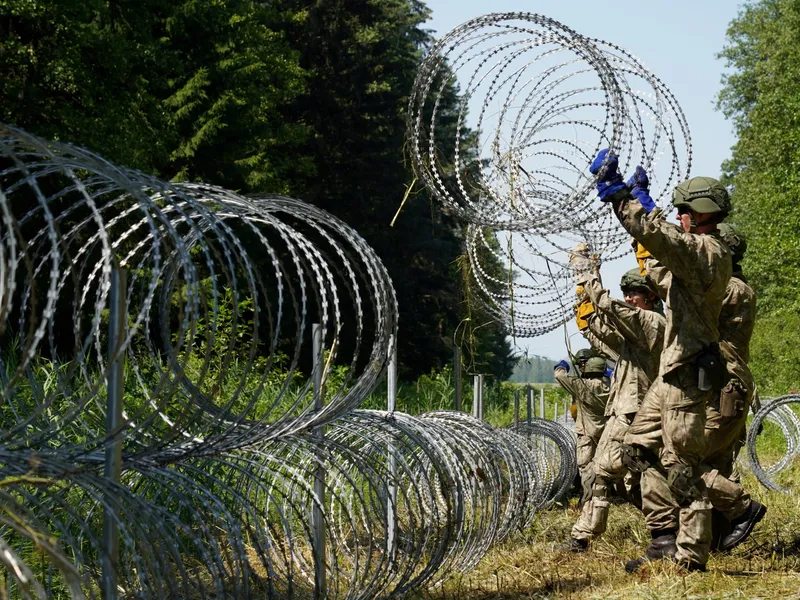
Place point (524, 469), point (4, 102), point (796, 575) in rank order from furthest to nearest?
point (4, 102)
point (524, 469)
point (796, 575)

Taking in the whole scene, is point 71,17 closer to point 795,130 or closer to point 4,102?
point 4,102

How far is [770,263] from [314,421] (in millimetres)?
30984

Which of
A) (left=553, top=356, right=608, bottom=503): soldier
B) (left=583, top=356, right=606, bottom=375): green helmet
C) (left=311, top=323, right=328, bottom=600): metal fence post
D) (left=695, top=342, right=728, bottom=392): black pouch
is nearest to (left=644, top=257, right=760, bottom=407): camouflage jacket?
(left=695, top=342, right=728, bottom=392): black pouch

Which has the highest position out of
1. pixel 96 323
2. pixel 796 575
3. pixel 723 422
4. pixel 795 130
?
pixel 795 130

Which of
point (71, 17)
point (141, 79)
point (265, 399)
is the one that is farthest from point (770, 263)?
point (265, 399)

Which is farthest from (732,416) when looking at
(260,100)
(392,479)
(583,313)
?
(260,100)

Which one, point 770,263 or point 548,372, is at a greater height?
point 770,263

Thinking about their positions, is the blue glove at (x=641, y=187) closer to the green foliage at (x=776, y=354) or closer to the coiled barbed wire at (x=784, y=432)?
the coiled barbed wire at (x=784, y=432)

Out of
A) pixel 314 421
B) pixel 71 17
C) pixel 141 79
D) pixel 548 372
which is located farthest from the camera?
pixel 141 79

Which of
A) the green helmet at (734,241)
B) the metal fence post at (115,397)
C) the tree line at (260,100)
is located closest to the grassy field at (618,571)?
the green helmet at (734,241)

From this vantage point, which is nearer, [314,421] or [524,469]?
[314,421]

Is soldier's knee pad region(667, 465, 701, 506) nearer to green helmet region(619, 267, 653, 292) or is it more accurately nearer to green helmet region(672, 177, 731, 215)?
green helmet region(672, 177, 731, 215)

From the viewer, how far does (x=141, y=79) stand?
2045 cm

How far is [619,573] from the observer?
6805 millimetres
